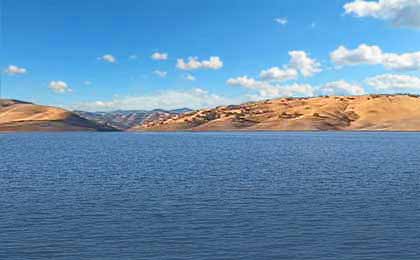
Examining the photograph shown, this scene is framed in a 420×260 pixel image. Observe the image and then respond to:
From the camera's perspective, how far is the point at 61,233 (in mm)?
36438

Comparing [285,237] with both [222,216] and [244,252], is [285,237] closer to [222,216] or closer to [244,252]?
[244,252]

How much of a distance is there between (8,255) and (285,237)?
17826mm

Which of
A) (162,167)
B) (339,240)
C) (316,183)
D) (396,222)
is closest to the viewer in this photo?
(339,240)

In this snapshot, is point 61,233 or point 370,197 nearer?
point 61,233

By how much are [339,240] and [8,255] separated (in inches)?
830

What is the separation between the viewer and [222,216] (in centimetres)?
4228

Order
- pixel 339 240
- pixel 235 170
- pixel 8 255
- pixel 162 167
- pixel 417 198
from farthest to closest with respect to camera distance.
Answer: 1. pixel 162 167
2. pixel 235 170
3. pixel 417 198
4. pixel 339 240
5. pixel 8 255

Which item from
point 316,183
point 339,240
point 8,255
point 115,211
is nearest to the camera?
point 8,255

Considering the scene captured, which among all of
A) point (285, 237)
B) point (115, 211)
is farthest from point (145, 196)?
point (285, 237)

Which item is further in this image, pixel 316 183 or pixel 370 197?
pixel 316 183

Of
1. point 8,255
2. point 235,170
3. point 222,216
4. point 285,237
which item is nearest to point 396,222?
point 285,237

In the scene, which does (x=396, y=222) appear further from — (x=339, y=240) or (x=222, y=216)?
(x=222, y=216)

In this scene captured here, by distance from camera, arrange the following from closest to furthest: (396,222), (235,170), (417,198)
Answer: (396,222) → (417,198) → (235,170)

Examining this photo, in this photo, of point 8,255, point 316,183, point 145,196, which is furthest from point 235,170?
point 8,255
